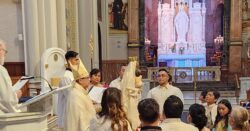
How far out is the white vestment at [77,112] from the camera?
170 inches

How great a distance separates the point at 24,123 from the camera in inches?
139

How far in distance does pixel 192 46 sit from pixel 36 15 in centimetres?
1227

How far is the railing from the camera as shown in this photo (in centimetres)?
1647

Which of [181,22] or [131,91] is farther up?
[181,22]

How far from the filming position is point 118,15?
18219 millimetres

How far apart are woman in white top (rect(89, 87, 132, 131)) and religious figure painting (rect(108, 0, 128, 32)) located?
15269 millimetres

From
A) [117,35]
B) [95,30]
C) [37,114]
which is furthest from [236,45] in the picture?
[37,114]

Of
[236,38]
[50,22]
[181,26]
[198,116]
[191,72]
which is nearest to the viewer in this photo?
[198,116]

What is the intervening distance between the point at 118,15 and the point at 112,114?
1542 centimetres

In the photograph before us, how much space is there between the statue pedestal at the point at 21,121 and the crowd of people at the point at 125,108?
0.92 ft

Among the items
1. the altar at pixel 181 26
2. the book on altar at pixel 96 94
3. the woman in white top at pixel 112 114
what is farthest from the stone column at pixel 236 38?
the woman in white top at pixel 112 114

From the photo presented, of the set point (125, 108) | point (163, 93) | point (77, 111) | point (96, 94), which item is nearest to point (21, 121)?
point (77, 111)

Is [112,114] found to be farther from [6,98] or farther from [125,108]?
[6,98]

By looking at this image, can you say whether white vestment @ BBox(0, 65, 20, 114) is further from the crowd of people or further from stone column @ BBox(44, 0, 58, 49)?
stone column @ BBox(44, 0, 58, 49)
